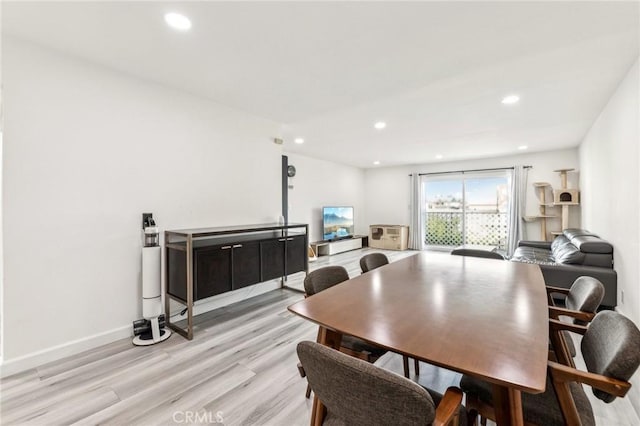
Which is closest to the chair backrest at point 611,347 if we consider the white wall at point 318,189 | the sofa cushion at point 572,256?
the sofa cushion at point 572,256

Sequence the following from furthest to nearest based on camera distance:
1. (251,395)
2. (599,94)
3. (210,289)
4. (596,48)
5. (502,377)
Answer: (599,94)
(210,289)
(596,48)
(251,395)
(502,377)

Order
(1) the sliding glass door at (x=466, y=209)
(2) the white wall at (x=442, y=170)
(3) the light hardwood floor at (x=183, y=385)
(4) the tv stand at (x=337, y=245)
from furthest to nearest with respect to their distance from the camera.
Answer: (1) the sliding glass door at (x=466, y=209) → (4) the tv stand at (x=337, y=245) → (2) the white wall at (x=442, y=170) → (3) the light hardwood floor at (x=183, y=385)

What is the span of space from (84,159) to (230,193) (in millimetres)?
1415

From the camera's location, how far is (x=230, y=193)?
11.1 feet

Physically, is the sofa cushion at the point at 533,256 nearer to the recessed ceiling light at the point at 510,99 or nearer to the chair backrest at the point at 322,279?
the recessed ceiling light at the point at 510,99

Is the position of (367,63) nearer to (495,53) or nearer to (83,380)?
(495,53)

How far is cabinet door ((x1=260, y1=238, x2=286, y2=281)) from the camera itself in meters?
3.22

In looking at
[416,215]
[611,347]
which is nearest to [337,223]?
[416,215]

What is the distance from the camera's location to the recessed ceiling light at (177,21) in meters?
1.76

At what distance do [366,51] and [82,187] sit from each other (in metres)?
2.60

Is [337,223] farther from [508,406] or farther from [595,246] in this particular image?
[508,406]

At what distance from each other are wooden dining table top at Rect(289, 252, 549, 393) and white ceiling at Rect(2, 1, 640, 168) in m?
1.73

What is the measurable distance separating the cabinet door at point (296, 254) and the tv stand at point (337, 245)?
2591mm

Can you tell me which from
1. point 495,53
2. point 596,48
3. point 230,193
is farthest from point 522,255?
point 230,193
